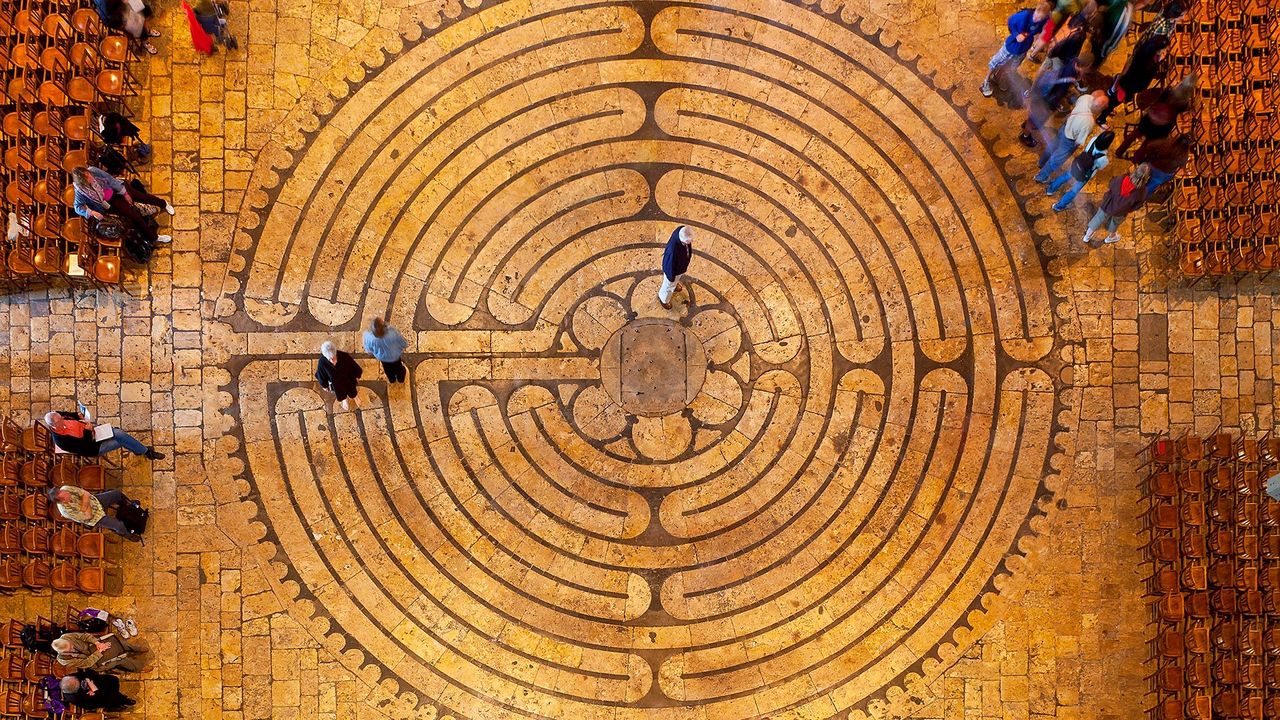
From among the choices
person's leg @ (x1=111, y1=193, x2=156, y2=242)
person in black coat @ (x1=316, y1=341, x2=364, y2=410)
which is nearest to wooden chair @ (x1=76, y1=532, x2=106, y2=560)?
person in black coat @ (x1=316, y1=341, x2=364, y2=410)

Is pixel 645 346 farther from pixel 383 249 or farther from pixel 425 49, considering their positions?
pixel 425 49

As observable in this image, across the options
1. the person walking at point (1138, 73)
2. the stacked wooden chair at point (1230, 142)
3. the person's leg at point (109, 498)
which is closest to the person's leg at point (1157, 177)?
the person walking at point (1138, 73)

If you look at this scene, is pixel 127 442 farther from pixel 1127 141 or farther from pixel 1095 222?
pixel 1127 141

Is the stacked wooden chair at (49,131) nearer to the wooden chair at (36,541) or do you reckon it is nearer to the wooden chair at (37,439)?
the wooden chair at (37,439)

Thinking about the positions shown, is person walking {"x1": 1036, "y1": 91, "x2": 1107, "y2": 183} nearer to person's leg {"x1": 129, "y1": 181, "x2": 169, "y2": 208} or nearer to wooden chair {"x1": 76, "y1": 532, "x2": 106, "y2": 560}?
person's leg {"x1": 129, "y1": 181, "x2": 169, "y2": 208}

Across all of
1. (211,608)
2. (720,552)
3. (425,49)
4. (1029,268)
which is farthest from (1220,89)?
(211,608)

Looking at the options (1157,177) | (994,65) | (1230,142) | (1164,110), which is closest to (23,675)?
(994,65)
